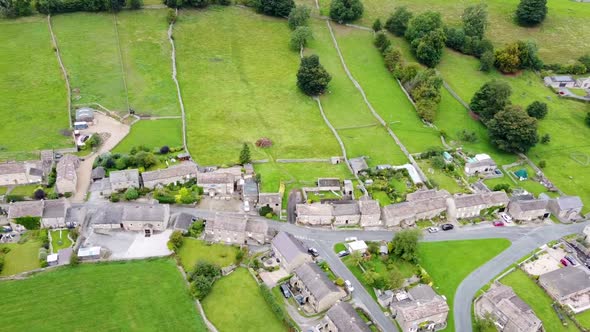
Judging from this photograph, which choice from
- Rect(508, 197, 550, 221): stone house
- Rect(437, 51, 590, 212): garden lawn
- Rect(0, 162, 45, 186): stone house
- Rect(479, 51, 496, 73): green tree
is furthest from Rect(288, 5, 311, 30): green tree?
Rect(0, 162, 45, 186): stone house

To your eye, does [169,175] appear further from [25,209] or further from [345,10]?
[345,10]

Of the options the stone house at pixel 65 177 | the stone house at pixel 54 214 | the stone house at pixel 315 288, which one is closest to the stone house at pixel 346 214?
the stone house at pixel 315 288

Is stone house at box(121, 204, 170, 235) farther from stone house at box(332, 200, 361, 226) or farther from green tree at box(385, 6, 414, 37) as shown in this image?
green tree at box(385, 6, 414, 37)

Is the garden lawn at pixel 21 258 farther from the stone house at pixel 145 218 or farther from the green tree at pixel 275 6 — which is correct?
the green tree at pixel 275 6

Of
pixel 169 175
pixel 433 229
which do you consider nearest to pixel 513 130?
pixel 433 229

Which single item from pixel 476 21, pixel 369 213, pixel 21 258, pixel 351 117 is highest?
pixel 476 21

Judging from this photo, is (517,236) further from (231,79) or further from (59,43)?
(59,43)
